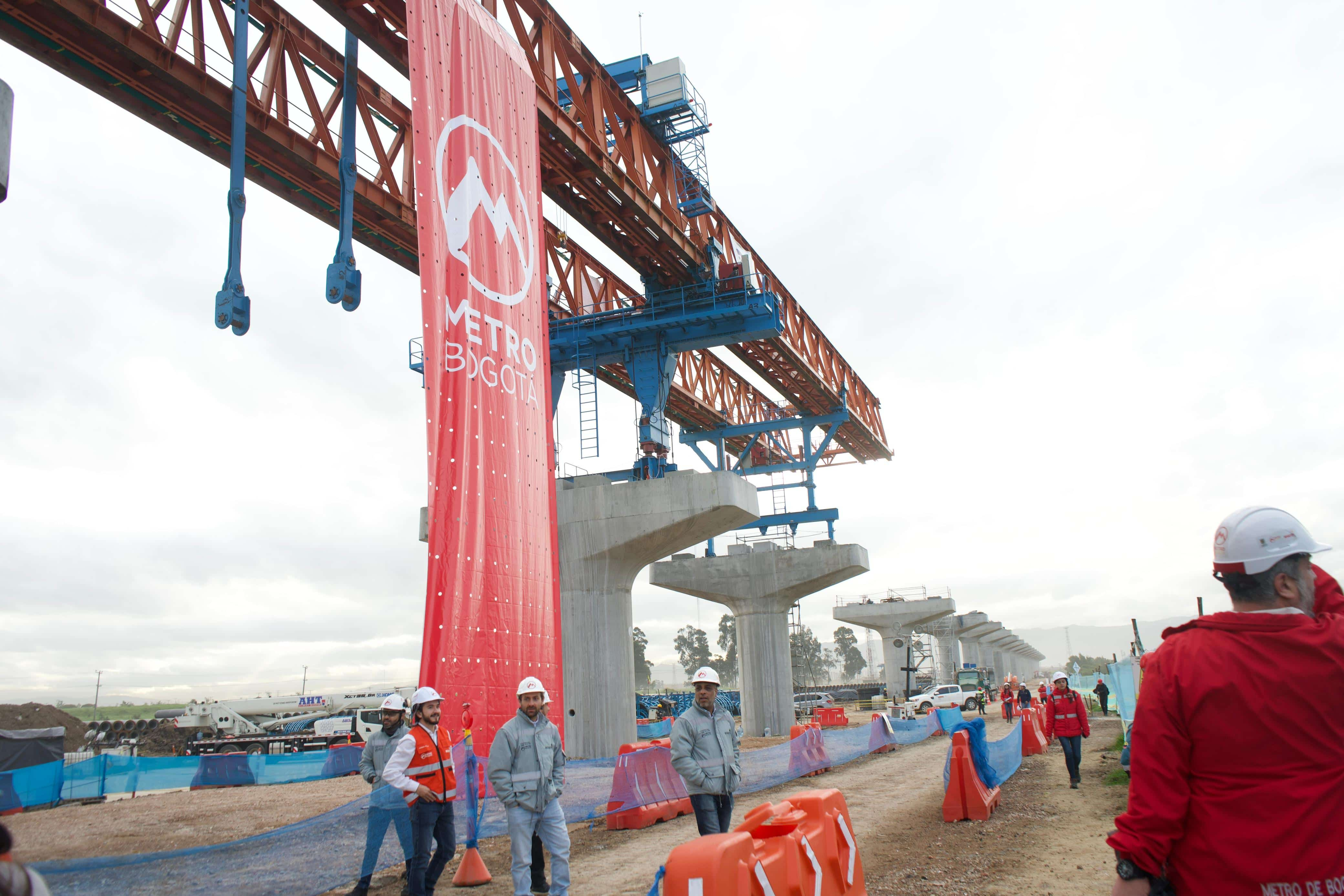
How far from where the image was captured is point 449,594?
938cm

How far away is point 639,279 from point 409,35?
1364 cm

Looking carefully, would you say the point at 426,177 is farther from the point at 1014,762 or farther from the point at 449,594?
the point at 1014,762

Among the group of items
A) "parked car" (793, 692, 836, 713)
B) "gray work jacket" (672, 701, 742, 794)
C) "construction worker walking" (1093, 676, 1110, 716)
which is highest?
"gray work jacket" (672, 701, 742, 794)

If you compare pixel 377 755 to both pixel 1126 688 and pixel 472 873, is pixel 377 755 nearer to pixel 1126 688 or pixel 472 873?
pixel 472 873

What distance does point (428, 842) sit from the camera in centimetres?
718

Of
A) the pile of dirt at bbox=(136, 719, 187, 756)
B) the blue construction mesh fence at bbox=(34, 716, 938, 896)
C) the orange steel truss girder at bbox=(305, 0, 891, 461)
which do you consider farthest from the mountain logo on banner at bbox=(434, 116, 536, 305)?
the pile of dirt at bbox=(136, 719, 187, 756)

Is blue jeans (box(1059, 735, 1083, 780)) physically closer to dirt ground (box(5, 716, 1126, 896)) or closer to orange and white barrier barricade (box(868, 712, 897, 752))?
dirt ground (box(5, 716, 1126, 896))

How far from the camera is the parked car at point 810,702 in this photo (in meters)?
47.4

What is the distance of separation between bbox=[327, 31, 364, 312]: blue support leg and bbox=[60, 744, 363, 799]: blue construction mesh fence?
1400 cm

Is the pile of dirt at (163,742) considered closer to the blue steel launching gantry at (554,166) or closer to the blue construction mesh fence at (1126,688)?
the blue steel launching gantry at (554,166)


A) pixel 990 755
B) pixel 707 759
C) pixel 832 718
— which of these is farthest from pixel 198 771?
pixel 832 718

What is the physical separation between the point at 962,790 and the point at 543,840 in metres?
6.36

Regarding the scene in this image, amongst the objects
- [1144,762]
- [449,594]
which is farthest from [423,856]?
[1144,762]

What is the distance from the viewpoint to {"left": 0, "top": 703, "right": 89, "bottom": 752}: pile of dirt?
29.1 metres
